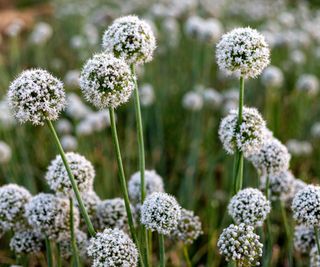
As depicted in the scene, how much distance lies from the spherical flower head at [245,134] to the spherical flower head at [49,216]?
0.84m

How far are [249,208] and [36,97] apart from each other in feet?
3.23

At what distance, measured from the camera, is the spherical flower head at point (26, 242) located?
7.47ft

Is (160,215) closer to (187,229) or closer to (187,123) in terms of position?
(187,229)

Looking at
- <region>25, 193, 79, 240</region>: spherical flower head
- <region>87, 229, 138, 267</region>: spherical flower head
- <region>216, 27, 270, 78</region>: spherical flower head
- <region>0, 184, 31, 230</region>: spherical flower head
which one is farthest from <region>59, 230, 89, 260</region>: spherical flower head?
<region>216, 27, 270, 78</region>: spherical flower head

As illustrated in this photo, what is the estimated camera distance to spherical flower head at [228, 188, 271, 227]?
77.1 inches

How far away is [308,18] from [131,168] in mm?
5465

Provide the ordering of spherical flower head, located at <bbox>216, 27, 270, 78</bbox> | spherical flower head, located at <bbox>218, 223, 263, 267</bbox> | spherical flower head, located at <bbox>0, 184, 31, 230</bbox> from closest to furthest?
spherical flower head, located at <bbox>218, 223, 263, 267</bbox> < spherical flower head, located at <bbox>216, 27, 270, 78</bbox> < spherical flower head, located at <bbox>0, 184, 31, 230</bbox>

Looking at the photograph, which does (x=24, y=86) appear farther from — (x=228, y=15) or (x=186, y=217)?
(x=228, y=15)

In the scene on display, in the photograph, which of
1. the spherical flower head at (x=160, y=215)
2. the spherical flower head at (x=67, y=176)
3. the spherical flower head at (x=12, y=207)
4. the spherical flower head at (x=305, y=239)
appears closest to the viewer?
the spherical flower head at (x=160, y=215)

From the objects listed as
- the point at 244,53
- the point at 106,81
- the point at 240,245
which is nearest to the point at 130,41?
the point at 106,81

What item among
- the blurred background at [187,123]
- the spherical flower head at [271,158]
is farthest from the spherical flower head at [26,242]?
the spherical flower head at [271,158]

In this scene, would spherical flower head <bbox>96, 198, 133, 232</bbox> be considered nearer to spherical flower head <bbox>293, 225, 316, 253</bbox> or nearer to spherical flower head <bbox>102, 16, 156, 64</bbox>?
spherical flower head <bbox>102, 16, 156, 64</bbox>

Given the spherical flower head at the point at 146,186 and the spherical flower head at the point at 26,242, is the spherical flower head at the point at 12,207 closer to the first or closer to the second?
the spherical flower head at the point at 26,242

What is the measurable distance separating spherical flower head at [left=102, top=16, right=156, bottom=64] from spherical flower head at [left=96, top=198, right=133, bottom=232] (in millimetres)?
721
